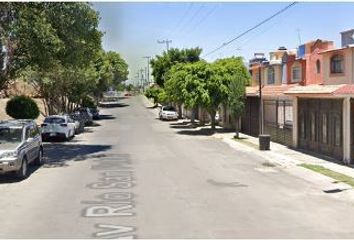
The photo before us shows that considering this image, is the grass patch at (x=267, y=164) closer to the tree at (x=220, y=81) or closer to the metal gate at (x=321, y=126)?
the metal gate at (x=321, y=126)

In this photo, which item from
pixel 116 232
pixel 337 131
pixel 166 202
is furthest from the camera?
pixel 337 131

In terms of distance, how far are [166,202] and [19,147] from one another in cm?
623

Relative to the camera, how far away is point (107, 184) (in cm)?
1575

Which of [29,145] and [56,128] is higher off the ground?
[29,145]

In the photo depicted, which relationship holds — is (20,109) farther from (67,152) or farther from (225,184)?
(225,184)

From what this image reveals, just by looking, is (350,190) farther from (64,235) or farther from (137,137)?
(137,137)

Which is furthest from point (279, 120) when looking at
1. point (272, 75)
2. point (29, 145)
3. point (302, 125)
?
point (29, 145)

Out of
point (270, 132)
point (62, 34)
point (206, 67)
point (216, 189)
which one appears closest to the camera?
point (216, 189)

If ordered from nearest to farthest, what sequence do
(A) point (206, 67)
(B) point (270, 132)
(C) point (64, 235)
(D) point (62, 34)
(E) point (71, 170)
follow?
(C) point (64, 235), (E) point (71, 170), (D) point (62, 34), (B) point (270, 132), (A) point (206, 67)

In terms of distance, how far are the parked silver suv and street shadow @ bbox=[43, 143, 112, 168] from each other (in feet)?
4.29

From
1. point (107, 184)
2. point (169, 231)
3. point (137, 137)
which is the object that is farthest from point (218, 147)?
point (169, 231)

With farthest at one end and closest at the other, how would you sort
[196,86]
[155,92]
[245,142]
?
[155,92] < [196,86] < [245,142]

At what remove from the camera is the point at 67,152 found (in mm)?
25594

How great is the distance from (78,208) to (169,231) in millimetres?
3040
